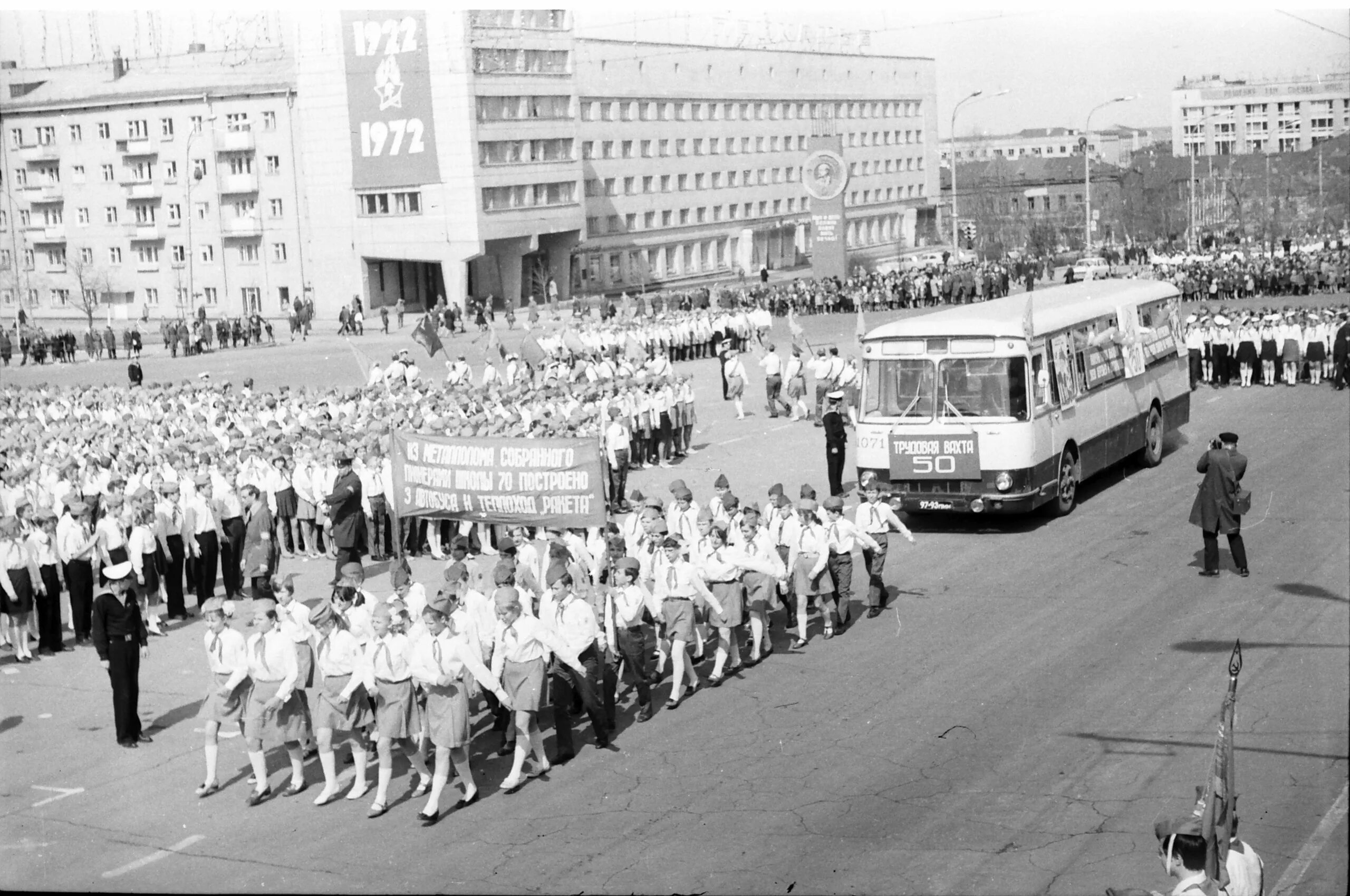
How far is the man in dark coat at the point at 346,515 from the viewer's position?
61.2ft

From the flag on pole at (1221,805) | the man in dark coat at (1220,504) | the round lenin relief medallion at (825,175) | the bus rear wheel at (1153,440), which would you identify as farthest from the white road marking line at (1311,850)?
the round lenin relief medallion at (825,175)

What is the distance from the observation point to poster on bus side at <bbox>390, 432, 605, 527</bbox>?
16.6m

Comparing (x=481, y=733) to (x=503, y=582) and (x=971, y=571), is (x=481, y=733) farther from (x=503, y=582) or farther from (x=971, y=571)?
(x=971, y=571)

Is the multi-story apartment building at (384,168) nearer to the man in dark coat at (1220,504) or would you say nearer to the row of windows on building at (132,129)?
the row of windows on building at (132,129)

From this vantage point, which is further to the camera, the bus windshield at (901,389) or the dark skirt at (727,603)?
the bus windshield at (901,389)

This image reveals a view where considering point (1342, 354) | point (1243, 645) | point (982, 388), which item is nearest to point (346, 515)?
point (982, 388)

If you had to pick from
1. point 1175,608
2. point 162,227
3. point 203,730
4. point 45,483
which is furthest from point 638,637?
point 162,227

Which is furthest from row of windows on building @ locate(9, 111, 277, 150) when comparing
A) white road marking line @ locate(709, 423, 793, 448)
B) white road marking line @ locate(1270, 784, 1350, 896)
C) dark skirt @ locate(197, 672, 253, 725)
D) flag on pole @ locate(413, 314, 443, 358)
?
white road marking line @ locate(1270, 784, 1350, 896)

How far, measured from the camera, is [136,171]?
8025 centimetres

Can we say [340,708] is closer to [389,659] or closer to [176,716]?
[389,659]

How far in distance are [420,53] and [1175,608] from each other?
58.9 metres

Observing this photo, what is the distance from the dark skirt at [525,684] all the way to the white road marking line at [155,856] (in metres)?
2.30

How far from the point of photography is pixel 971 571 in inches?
700

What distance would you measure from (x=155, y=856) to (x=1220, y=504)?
11099 mm
